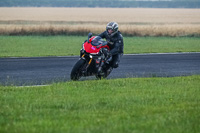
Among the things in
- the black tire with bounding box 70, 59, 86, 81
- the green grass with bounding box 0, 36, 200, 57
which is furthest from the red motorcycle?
the green grass with bounding box 0, 36, 200, 57

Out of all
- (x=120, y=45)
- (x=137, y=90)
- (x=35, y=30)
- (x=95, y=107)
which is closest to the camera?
(x=95, y=107)

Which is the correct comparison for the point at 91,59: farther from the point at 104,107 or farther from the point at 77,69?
the point at 104,107

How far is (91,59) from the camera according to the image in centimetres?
1333

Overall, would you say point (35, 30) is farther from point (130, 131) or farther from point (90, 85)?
point (130, 131)

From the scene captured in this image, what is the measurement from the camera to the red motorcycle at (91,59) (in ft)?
43.6

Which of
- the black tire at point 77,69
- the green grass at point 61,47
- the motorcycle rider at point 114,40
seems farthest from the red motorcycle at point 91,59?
the green grass at point 61,47

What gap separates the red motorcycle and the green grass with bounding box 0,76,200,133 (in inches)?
31.8

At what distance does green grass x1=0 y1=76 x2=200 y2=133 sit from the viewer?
23.8 feet

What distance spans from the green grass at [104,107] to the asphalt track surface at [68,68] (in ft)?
7.44

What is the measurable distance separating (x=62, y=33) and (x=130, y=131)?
3583 cm

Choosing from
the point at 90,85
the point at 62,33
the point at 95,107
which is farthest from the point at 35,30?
the point at 95,107

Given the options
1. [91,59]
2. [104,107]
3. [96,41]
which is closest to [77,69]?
[91,59]

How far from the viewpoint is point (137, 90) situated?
1126cm

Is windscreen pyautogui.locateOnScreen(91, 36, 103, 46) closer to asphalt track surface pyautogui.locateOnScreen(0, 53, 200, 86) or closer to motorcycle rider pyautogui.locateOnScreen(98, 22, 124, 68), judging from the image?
motorcycle rider pyautogui.locateOnScreen(98, 22, 124, 68)
